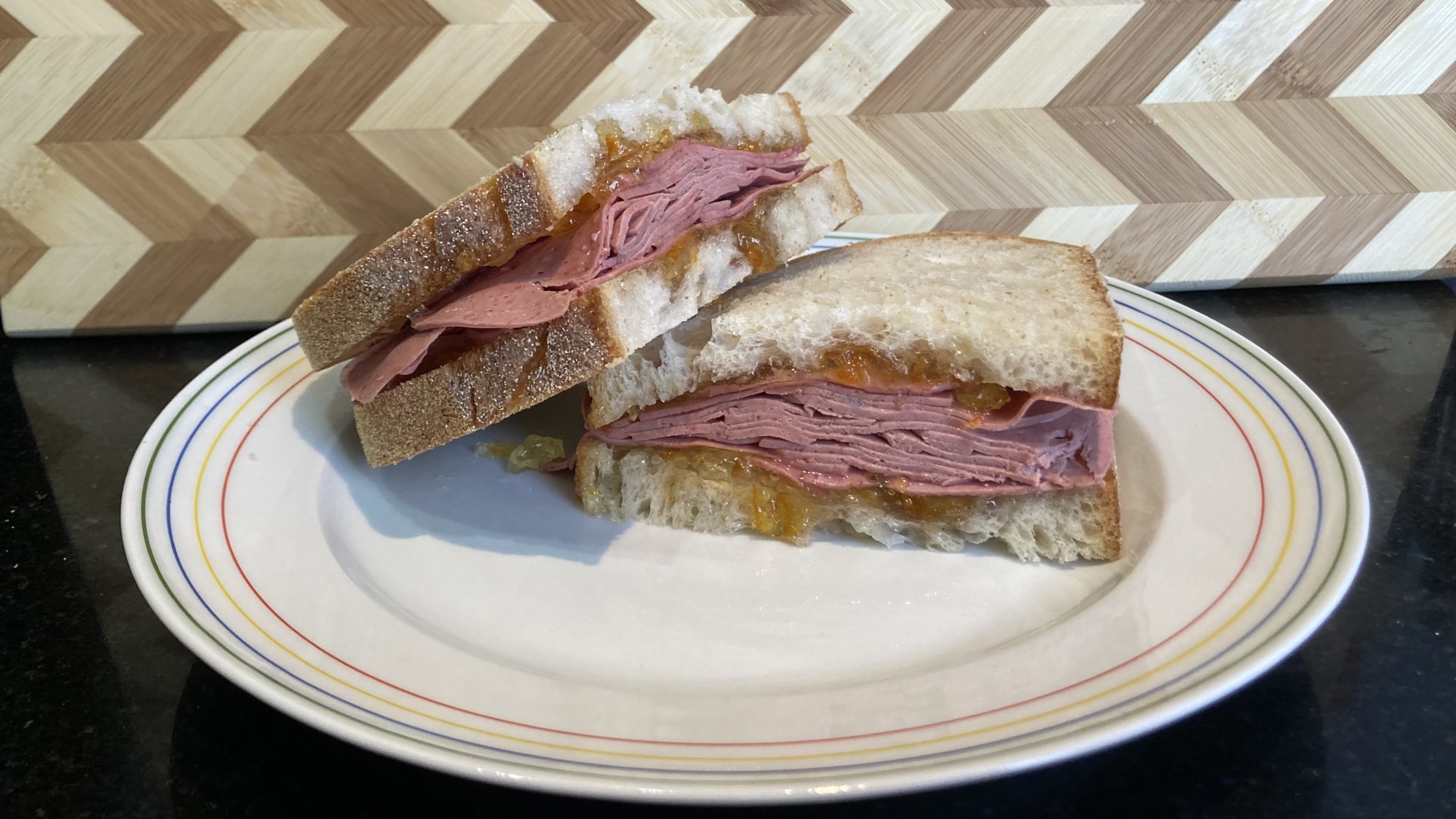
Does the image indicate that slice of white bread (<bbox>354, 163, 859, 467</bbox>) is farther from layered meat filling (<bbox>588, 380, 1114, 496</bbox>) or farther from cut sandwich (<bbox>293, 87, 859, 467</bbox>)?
layered meat filling (<bbox>588, 380, 1114, 496</bbox>)

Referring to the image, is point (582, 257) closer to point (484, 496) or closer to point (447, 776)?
point (484, 496)

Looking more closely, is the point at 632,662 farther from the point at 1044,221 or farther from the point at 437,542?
the point at 1044,221

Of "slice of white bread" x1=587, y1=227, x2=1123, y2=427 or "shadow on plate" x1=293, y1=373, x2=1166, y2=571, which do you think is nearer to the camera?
"slice of white bread" x1=587, y1=227, x2=1123, y2=427

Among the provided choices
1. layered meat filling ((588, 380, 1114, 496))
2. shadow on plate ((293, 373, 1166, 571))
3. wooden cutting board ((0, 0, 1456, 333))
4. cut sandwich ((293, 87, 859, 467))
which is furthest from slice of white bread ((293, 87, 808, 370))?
wooden cutting board ((0, 0, 1456, 333))

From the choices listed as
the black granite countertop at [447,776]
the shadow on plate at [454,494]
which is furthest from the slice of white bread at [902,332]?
the black granite countertop at [447,776]

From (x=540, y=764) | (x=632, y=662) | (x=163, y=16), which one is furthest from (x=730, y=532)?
(x=163, y=16)

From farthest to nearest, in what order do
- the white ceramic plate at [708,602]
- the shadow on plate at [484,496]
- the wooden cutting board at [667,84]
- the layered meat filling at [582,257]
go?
1. the wooden cutting board at [667,84]
2. the shadow on plate at [484,496]
3. the layered meat filling at [582,257]
4. the white ceramic plate at [708,602]

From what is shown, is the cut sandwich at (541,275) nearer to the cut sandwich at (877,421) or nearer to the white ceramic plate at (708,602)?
the cut sandwich at (877,421)
